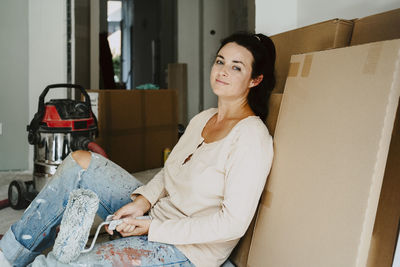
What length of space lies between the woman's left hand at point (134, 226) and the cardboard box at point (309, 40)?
0.69 meters

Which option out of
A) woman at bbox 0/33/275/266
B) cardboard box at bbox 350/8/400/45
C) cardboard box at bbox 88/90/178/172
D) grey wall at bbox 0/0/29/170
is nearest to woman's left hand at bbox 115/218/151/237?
woman at bbox 0/33/275/266

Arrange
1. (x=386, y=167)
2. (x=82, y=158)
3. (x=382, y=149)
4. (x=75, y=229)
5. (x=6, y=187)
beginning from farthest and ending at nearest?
(x=6, y=187) → (x=82, y=158) → (x=75, y=229) → (x=386, y=167) → (x=382, y=149)

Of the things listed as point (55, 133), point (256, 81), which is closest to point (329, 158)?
point (256, 81)

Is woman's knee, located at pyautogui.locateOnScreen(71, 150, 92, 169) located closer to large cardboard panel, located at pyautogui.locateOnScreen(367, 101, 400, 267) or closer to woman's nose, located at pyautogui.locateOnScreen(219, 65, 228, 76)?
woman's nose, located at pyautogui.locateOnScreen(219, 65, 228, 76)

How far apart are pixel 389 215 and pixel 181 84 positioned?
452 centimetres

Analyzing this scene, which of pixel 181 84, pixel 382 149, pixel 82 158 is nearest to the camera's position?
pixel 382 149

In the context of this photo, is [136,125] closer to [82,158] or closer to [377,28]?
[82,158]

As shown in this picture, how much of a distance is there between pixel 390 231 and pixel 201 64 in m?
4.81

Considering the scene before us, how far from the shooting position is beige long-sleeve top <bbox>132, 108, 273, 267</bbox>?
112 centimetres

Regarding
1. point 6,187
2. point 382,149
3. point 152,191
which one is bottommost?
point 6,187

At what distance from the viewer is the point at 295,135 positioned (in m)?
1.12

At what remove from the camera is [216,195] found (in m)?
1.21

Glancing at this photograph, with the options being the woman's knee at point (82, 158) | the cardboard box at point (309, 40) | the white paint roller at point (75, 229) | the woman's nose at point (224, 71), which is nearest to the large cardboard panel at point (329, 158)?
the cardboard box at point (309, 40)

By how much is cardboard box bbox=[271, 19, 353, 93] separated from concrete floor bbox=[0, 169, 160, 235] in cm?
139
